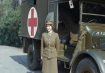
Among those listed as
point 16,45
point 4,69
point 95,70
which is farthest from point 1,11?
point 95,70

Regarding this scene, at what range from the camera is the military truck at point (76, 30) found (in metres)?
6.81

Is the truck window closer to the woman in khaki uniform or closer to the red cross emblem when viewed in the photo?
the woman in khaki uniform

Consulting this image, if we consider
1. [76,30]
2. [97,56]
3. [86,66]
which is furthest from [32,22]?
[97,56]

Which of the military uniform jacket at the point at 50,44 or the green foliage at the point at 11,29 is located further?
the green foliage at the point at 11,29

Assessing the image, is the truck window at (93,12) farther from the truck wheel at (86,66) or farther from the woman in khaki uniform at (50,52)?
the truck wheel at (86,66)

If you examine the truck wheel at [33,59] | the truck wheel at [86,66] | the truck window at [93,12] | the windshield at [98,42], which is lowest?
the truck wheel at [33,59]

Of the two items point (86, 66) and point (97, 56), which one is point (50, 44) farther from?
point (97, 56)

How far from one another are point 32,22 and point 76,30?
2.08 metres

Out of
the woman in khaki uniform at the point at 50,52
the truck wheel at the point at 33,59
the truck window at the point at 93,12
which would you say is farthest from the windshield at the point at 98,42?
the truck wheel at the point at 33,59

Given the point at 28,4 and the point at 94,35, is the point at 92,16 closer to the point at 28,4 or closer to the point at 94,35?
the point at 94,35

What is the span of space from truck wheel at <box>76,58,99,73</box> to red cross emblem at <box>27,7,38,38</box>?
11.4 feet

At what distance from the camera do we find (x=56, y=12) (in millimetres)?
8391

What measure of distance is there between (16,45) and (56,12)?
13.9 m

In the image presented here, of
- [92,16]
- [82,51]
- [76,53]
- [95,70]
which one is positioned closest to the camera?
[95,70]
